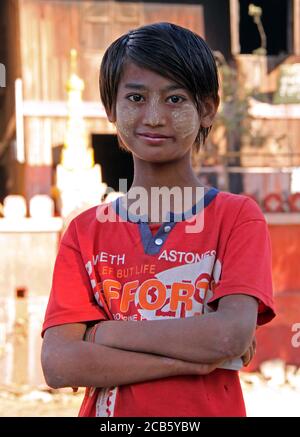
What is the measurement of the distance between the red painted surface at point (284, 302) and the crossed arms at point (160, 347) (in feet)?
23.7

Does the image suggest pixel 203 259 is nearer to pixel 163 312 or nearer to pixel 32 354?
pixel 163 312

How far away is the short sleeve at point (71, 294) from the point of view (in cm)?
161

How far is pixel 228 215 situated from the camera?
1.63 meters

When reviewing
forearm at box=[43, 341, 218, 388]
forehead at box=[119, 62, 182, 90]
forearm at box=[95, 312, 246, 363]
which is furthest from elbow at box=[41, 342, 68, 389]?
forehead at box=[119, 62, 182, 90]

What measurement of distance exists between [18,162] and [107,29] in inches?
94.3

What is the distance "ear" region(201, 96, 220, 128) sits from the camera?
1693 mm

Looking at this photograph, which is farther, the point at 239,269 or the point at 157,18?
the point at 157,18

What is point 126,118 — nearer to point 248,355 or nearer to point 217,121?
point 248,355

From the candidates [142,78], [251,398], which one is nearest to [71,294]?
[142,78]

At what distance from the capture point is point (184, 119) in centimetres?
A: 161

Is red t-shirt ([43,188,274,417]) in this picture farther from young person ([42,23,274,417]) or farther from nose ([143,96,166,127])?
nose ([143,96,166,127])

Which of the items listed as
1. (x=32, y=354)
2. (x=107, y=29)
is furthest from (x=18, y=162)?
(x=32, y=354)

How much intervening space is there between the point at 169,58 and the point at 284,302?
7.54 meters

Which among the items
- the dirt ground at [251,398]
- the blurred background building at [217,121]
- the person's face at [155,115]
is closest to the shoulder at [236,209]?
the person's face at [155,115]
